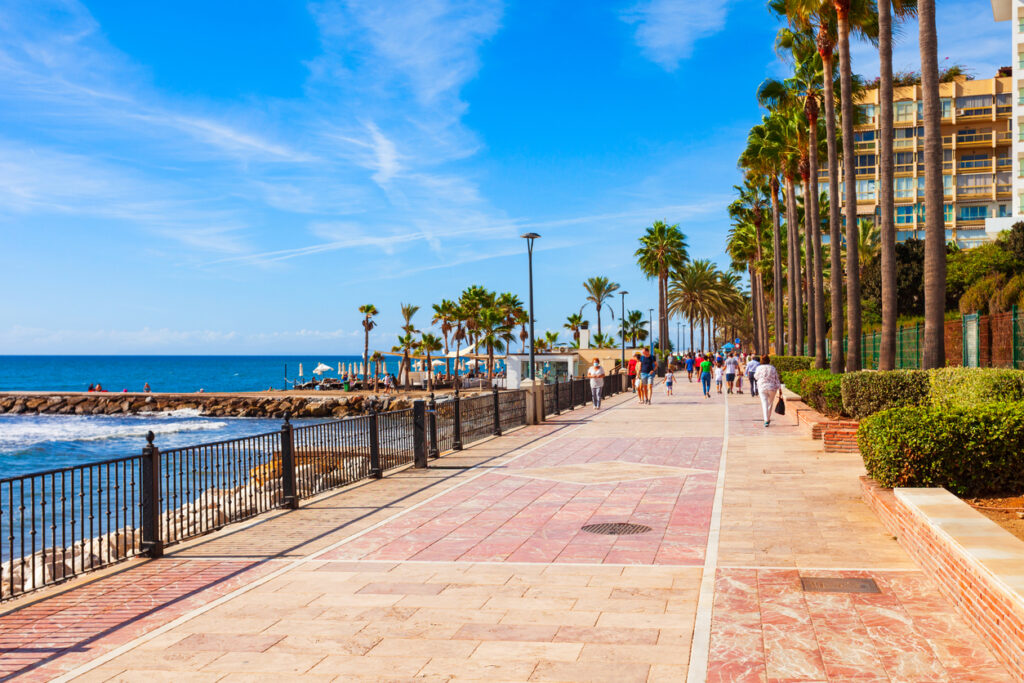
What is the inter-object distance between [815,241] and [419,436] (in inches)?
1010

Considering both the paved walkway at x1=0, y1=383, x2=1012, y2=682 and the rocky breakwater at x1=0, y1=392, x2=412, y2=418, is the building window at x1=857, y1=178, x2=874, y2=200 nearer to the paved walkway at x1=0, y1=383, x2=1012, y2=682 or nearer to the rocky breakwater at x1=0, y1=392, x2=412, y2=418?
the rocky breakwater at x1=0, y1=392, x2=412, y2=418

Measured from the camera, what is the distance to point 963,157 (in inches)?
3410

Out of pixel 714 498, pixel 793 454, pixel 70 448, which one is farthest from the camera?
pixel 70 448

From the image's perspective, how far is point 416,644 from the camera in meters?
5.80

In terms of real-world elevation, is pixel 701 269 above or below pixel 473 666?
above

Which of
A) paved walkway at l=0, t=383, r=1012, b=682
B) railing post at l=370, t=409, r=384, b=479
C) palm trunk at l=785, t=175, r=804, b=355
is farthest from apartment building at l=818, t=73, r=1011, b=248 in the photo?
paved walkway at l=0, t=383, r=1012, b=682

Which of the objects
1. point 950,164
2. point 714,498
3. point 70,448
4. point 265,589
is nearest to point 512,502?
point 714,498

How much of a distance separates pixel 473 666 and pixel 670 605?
1.90 m

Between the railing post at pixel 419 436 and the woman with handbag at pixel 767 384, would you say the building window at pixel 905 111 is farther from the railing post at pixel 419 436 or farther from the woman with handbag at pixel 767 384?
the railing post at pixel 419 436

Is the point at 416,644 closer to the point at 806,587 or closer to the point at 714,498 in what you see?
the point at 806,587

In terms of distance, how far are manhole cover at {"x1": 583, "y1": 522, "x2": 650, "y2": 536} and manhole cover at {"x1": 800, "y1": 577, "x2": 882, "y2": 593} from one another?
7.96 ft

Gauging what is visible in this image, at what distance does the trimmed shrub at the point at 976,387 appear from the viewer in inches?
465

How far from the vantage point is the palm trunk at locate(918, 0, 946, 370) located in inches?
655

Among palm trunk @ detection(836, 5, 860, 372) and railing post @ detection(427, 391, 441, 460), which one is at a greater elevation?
palm trunk @ detection(836, 5, 860, 372)
